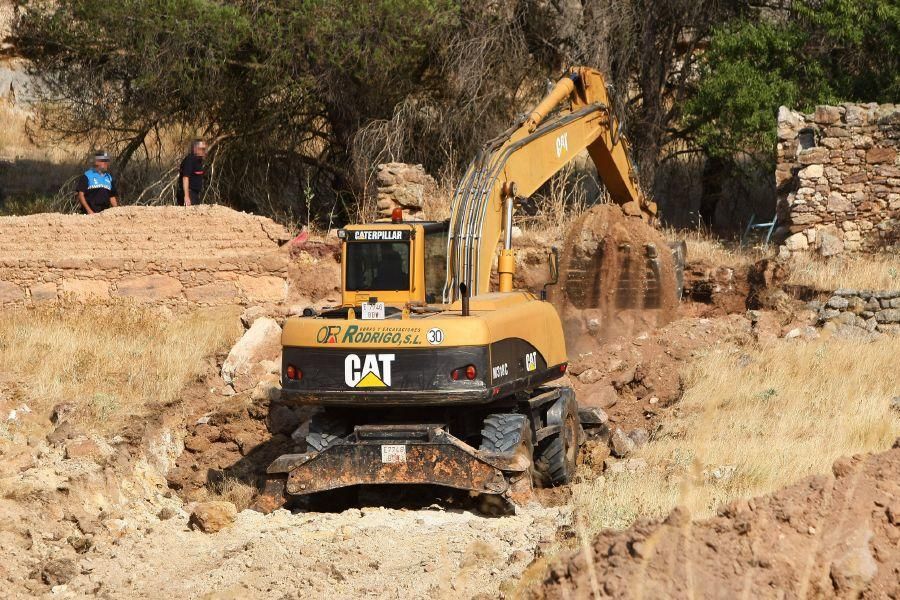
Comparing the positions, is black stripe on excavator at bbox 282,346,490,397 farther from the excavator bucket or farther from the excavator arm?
the excavator bucket

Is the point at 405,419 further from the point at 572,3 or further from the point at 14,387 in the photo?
the point at 572,3

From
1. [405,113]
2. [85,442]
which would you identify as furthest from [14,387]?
[405,113]

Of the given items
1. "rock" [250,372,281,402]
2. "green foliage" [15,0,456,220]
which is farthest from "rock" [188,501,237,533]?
"green foliage" [15,0,456,220]

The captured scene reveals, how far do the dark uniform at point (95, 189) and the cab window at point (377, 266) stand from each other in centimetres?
877

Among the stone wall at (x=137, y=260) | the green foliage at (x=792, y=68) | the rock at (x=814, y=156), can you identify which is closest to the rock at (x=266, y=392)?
the stone wall at (x=137, y=260)

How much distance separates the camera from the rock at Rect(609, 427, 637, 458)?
1127cm

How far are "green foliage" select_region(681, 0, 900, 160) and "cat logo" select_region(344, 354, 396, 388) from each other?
1176 cm

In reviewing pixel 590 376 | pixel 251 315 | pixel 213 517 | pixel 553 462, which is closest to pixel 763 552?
pixel 553 462

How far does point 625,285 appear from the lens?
51.0ft

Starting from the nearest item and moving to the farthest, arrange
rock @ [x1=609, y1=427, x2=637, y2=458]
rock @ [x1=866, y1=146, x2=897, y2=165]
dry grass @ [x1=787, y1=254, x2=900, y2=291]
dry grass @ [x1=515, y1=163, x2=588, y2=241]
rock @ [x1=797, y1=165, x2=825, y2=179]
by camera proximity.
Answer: rock @ [x1=609, y1=427, x2=637, y2=458] < dry grass @ [x1=787, y1=254, x2=900, y2=291] < rock @ [x1=866, y1=146, x2=897, y2=165] < rock @ [x1=797, y1=165, x2=825, y2=179] < dry grass @ [x1=515, y1=163, x2=588, y2=241]

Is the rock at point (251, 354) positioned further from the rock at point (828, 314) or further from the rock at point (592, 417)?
the rock at point (828, 314)

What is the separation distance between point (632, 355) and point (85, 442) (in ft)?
20.9

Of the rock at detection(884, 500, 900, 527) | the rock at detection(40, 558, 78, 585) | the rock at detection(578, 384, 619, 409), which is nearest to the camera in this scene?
the rock at detection(884, 500, 900, 527)

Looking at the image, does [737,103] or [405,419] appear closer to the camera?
[405,419]
